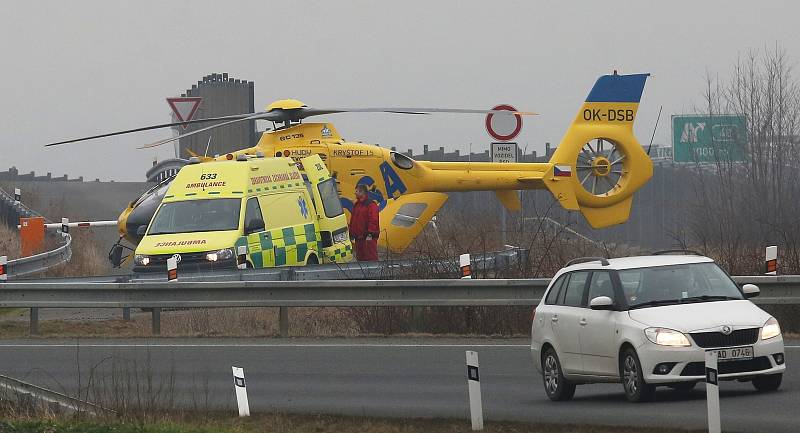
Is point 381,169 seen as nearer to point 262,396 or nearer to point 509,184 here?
point 509,184

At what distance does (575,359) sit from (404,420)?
6.47 feet

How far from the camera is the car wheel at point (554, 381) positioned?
542 inches

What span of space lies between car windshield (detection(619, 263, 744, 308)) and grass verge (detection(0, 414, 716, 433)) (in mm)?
1822

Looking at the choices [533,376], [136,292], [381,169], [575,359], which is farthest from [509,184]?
[575,359]

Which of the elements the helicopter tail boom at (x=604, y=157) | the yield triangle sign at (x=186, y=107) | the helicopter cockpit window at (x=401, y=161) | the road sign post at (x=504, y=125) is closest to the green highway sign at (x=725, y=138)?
the helicopter tail boom at (x=604, y=157)

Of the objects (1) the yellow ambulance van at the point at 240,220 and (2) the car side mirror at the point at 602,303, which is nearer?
(2) the car side mirror at the point at 602,303

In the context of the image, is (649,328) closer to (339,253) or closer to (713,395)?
(713,395)

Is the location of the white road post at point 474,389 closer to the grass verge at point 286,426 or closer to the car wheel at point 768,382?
the grass verge at point 286,426

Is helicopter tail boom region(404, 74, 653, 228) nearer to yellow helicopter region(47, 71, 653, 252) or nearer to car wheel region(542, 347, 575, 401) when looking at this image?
yellow helicopter region(47, 71, 653, 252)

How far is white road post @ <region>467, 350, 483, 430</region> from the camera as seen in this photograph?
11.1 meters

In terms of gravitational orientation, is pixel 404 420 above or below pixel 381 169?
below

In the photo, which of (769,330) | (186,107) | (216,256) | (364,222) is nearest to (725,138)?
(186,107)

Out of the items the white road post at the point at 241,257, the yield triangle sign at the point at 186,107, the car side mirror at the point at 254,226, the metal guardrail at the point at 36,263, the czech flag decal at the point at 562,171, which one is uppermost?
the yield triangle sign at the point at 186,107

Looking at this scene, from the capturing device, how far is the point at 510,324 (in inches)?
811
